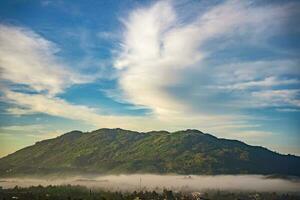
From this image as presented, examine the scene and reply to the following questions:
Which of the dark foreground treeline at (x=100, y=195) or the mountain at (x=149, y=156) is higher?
the mountain at (x=149, y=156)

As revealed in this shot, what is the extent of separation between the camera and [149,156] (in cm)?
8400

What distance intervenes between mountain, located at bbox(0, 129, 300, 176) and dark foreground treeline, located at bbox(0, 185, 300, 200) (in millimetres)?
16911

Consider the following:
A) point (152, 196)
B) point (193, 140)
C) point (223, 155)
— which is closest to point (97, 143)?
point (193, 140)

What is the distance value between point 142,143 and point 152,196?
2100 inches

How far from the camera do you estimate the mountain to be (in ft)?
250

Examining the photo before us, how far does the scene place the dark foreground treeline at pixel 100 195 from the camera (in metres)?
37.5

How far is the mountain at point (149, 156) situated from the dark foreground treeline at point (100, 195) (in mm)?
16911

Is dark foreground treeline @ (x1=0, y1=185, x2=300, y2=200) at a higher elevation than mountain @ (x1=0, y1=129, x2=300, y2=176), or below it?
below

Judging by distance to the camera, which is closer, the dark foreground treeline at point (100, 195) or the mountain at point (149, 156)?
the dark foreground treeline at point (100, 195)

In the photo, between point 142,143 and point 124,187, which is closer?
point 124,187

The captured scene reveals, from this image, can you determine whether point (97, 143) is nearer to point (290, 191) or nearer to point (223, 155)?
point (223, 155)

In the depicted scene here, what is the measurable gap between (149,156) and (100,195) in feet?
139

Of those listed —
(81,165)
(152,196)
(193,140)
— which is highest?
(193,140)

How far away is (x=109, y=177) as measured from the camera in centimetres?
7456
